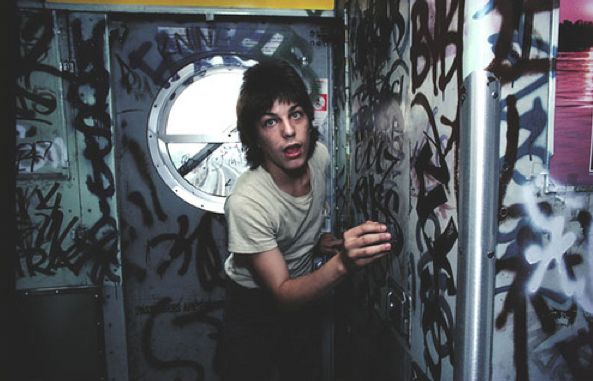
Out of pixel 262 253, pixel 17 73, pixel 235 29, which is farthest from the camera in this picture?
pixel 235 29

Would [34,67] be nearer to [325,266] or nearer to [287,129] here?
[287,129]

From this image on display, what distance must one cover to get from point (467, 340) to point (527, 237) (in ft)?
2.16

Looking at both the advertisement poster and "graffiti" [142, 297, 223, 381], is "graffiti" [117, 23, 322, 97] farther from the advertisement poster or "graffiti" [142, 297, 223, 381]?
the advertisement poster

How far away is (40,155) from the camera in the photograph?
247cm

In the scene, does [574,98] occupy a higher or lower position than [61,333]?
higher

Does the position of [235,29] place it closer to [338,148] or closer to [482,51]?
[338,148]

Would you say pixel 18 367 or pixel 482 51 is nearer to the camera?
pixel 482 51

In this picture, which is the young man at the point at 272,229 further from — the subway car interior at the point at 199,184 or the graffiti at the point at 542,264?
the graffiti at the point at 542,264

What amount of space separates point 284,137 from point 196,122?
3.27 feet

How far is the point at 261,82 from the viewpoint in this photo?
2.01 m

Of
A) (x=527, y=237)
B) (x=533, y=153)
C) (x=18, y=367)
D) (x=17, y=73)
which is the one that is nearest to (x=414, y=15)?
(x=533, y=153)

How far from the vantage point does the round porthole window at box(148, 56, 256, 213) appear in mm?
2617

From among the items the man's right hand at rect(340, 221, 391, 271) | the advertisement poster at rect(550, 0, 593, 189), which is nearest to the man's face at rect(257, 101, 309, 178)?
the man's right hand at rect(340, 221, 391, 271)

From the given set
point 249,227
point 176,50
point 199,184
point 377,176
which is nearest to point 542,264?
point 377,176
